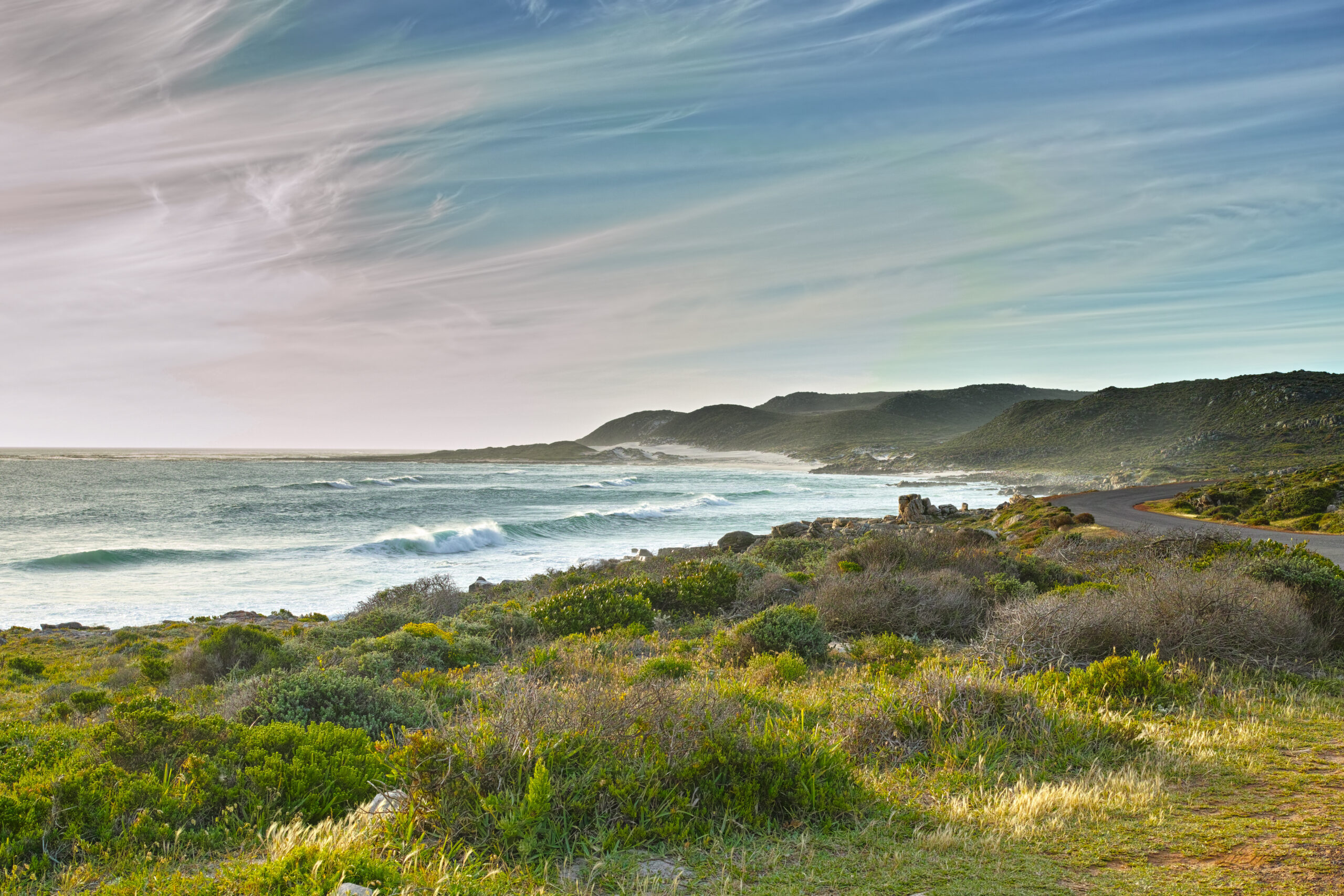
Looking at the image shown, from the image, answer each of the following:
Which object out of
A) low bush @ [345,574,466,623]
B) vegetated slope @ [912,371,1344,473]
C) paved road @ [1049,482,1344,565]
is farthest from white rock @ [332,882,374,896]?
vegetated slope @ [912,371,1344,473]

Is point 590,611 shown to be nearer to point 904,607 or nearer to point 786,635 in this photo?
point 786,635

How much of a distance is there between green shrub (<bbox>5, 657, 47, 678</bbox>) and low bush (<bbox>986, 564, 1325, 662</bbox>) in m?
17.2

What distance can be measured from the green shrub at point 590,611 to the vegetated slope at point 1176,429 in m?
58.1

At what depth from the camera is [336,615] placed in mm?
20266

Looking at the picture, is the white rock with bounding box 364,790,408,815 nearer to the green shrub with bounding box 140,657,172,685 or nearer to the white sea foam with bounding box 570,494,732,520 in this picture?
the green shrub with bounding box 140,657,172,685

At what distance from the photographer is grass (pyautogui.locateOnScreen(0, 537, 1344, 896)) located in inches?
136

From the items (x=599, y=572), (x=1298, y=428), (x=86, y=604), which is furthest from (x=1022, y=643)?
(x=1298, y=428)

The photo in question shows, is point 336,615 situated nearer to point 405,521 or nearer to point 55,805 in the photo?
point 55,805

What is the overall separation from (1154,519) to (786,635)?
1009 inches

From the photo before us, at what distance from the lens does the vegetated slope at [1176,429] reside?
61188mm

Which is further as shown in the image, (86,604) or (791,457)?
(791,457)

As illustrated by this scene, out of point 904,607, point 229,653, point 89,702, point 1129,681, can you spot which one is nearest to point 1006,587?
point 904,607

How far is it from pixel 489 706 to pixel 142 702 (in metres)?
2.54

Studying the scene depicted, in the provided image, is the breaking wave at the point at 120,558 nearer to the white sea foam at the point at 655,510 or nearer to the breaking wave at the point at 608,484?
the white sea foam at the point at 655,510
